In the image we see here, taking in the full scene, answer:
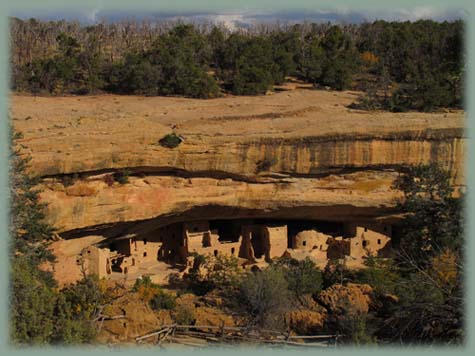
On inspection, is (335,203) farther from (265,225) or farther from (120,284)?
(120,284)

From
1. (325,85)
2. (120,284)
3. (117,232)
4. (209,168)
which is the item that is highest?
(325,85)

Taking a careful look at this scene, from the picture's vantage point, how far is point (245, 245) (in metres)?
18.2

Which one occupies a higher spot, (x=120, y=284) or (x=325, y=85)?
(x=325, y=85)

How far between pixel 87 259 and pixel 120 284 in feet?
3.83

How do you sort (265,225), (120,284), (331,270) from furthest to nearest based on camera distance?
1. (265,225)
2. (331,270)
3. (120,284)

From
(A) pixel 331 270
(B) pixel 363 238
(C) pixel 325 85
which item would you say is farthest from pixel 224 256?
(C) pixel 325 85

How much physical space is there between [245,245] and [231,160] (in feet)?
10.5

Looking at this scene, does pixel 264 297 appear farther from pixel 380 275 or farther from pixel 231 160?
pixel 231 160

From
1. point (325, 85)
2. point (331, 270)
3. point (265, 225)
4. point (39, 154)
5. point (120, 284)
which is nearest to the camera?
point (39, 154)

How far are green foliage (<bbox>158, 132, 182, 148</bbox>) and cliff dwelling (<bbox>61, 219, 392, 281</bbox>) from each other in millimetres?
3043

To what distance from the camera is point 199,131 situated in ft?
52.6

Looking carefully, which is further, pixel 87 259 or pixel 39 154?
pixel 87 259

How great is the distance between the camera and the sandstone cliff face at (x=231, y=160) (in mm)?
14859

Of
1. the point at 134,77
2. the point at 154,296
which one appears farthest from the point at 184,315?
the point at 134,77
